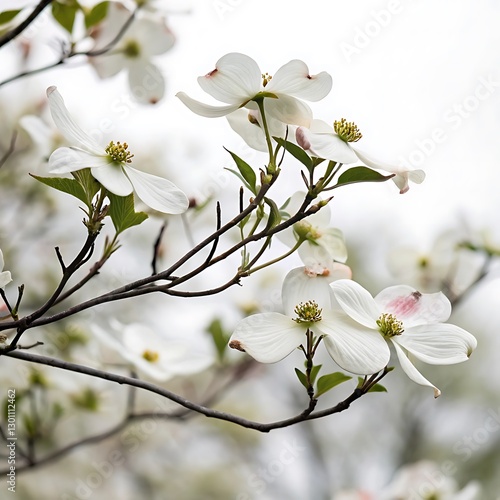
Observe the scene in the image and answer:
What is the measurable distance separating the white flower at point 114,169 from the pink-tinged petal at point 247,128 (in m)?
0.09

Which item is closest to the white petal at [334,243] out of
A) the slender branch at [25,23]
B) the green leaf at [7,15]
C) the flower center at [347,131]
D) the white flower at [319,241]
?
the white flower at [319,241]

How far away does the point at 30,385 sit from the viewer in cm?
103

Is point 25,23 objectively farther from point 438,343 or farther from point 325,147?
point 438,343

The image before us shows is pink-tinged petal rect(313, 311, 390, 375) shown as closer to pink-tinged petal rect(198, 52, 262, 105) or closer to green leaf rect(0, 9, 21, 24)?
pink-tinged petal rect(198, 52, 262, 105)

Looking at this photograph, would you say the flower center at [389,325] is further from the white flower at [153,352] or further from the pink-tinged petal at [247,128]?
the white flower at [153,352]

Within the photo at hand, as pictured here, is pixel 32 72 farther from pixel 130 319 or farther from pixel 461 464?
pixel 461 464

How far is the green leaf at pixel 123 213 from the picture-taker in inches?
17.5

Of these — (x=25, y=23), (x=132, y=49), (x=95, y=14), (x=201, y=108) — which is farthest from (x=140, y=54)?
(x=201, y=108)

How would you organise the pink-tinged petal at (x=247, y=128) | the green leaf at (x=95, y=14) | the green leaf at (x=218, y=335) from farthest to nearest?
the green leaf at (x=218, y=335) → the green leaf at (x=95, y=14) → the pink-tinged petal at (x=247, y=128)

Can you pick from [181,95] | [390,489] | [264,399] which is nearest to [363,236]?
[264,399]

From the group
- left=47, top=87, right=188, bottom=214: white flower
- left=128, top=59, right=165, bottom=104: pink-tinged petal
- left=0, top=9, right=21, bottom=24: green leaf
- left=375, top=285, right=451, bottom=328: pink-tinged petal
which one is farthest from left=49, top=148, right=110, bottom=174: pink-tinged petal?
left=128, top=59, right=165, bottom=104: pink-tinged petal

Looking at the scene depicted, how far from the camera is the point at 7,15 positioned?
712mm

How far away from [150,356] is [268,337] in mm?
504

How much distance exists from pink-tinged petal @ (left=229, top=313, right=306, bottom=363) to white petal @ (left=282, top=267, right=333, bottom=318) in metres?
0.02
